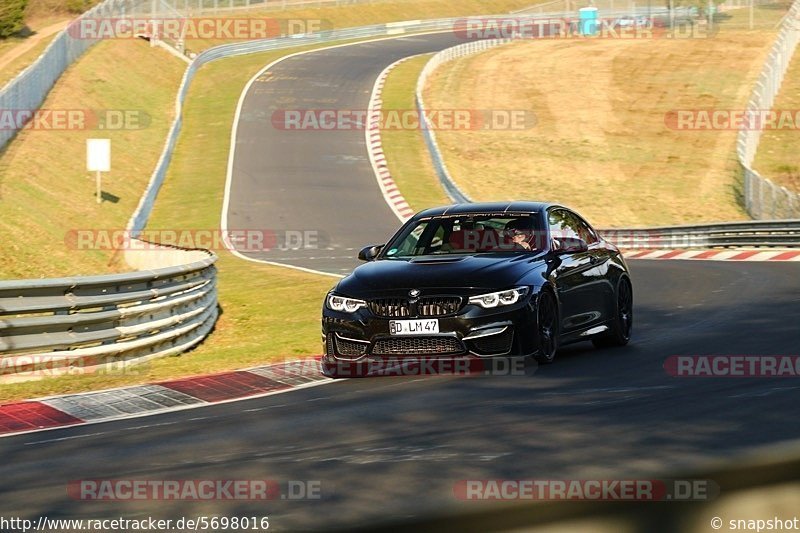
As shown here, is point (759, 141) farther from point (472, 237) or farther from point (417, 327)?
point (417, 327)

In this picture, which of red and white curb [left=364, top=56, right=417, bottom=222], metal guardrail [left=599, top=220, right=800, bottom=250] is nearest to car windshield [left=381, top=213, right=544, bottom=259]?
metal guardrail [left=599, top=220, right=800, bottom=250]

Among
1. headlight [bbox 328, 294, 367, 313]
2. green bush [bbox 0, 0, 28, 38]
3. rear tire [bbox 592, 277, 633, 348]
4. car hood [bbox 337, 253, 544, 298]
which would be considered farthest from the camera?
green bush [bbox 0, 0, 28, 38]

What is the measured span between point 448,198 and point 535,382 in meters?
28.4

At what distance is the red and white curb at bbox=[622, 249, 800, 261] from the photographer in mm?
28219

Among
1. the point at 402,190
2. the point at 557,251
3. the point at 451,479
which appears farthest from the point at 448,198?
the point at 451,479

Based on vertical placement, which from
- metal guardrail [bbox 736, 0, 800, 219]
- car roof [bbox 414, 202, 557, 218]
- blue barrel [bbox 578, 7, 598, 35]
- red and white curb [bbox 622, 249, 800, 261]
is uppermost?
blue barrel [bbox 578, 7, 598, 35]

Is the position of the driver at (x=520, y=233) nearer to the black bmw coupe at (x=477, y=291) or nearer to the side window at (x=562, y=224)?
the black bmw coupe at (x=477, y=291)

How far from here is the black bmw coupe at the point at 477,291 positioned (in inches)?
468

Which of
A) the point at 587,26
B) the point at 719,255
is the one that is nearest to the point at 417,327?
the point at 719,255

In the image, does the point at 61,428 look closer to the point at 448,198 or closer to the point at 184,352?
the point at 184,352

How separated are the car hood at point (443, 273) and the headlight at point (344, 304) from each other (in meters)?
0.07

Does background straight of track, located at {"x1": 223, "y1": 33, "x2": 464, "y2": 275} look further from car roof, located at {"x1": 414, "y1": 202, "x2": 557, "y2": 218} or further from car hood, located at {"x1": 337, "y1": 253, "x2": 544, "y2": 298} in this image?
car hood, located at {"x1": 337, "y1": 253, "x2": 544, "y2": 298}

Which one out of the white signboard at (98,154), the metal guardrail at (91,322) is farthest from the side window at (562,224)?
the white signboard at (98,154)

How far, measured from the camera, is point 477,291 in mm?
11891
